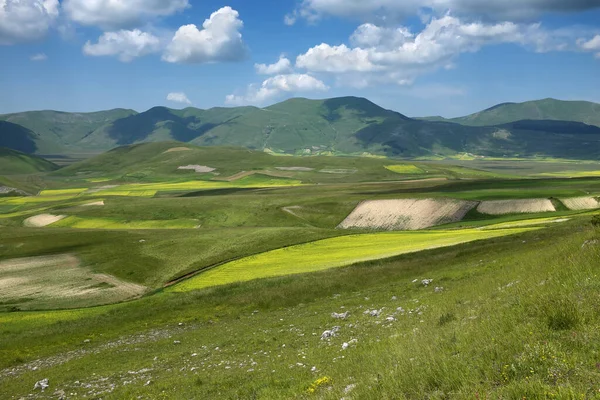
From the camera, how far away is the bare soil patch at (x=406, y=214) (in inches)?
3713

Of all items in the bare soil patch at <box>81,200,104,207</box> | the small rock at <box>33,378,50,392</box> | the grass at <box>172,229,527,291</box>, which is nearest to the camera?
the small rock at <box>33,378,50,392</box>

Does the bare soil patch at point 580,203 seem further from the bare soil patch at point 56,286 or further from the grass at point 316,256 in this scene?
the bare soil patch at point 56,286

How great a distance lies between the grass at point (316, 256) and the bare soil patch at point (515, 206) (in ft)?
132

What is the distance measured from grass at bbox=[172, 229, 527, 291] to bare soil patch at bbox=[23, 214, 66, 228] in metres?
86.3

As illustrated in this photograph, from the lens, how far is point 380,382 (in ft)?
34.5

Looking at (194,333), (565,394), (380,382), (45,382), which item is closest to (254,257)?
(194,333)

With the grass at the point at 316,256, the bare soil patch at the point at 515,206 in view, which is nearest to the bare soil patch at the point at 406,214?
the bare soil patch at the point at 515,206

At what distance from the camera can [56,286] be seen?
164 ft

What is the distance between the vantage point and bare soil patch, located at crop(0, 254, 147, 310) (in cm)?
4544

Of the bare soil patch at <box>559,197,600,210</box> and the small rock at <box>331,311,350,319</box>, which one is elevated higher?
the small rock at <box>331,311,350,319</box>

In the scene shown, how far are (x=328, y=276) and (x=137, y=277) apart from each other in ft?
88.1

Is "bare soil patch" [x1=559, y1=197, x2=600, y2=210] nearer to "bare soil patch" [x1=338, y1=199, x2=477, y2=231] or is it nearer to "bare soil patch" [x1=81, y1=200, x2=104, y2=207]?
"bare soil patch" [x1=338, y1=199, x2=477, y2=231]

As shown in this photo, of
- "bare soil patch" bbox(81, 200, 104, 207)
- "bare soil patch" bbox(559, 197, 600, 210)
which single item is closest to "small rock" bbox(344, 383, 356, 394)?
"bare soil patch" bbox(559, 197, 600, 210)

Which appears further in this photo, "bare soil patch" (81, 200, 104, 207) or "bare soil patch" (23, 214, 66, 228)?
"bare soil patch" (81, 200, 104, 207)
